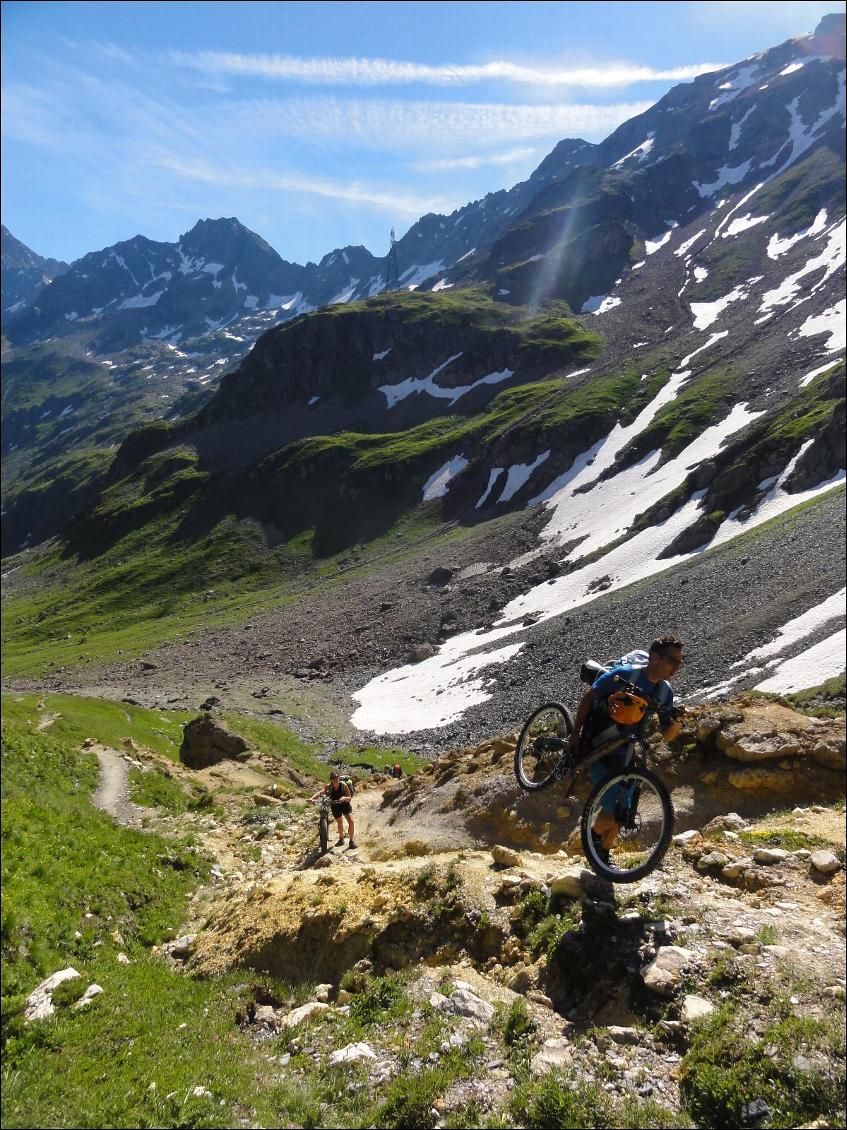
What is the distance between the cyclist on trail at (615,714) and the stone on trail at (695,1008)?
98.2 inches

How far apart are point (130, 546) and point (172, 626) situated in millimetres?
56031

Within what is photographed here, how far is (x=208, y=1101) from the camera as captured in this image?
777cm

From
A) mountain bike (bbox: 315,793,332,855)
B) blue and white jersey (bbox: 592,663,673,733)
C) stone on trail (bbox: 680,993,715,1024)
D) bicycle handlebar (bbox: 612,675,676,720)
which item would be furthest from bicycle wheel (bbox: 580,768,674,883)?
mountain bike (bbox: 315,793,332,855)

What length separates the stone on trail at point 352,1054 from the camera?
27.5ft

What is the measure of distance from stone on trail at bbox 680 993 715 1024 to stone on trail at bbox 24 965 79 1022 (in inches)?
365

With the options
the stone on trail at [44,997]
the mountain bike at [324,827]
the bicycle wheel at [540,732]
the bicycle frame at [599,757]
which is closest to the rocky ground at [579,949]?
the bicycle frame at [599,757]

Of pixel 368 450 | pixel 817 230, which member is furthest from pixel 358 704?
pixel 817 230

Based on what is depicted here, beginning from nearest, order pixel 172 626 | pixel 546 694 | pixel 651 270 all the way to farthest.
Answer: pixel 546 694 → pixel 172 626 → pixel 651 270

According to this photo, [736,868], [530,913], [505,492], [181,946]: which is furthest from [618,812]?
[505,492]

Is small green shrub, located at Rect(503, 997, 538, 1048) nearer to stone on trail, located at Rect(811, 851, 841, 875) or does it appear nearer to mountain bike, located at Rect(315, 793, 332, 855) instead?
stone on trail, located at Rect(811, 851, 841, 875)

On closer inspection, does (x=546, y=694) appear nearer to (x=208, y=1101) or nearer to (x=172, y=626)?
(x=208, y=1101)

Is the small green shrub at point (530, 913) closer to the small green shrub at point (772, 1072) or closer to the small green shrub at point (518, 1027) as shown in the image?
the small green shrub at point (518, 1027)

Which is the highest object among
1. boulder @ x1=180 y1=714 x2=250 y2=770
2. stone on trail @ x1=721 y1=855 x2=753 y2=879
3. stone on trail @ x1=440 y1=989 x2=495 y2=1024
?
stone on trail @ x1=721 y1=855 x2=753 y2=879

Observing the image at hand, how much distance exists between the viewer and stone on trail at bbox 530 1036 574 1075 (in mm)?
7791
